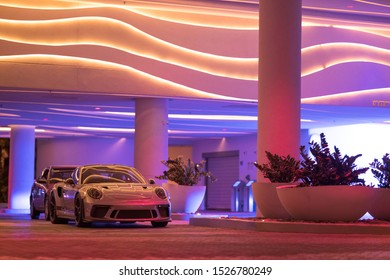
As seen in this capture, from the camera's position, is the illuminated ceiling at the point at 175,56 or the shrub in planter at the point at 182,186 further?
the shrub in planter at the point at 182,186

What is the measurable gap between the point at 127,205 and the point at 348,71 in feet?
46.1

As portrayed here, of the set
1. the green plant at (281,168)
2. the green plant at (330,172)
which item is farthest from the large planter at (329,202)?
the green plant at (281,168)

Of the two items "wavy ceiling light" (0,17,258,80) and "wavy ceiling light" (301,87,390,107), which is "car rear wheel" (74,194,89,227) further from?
"wavy ceiling light" (301,87,390,107)

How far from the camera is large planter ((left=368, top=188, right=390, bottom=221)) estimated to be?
53.2 ft

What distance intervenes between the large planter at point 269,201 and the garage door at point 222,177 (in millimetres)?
24928

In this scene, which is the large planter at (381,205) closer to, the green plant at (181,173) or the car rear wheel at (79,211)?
the car rear wheel at (79,211)

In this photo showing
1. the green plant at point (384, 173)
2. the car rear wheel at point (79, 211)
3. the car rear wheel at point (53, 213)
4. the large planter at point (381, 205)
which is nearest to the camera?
the large planter at point (381, 205)

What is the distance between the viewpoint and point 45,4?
25172mm

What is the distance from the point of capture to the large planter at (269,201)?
16906 mm

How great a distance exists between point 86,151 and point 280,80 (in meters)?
27.6

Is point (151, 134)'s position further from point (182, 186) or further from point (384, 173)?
point (384, 173)

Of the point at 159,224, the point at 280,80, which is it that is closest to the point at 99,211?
the point at 159,224
